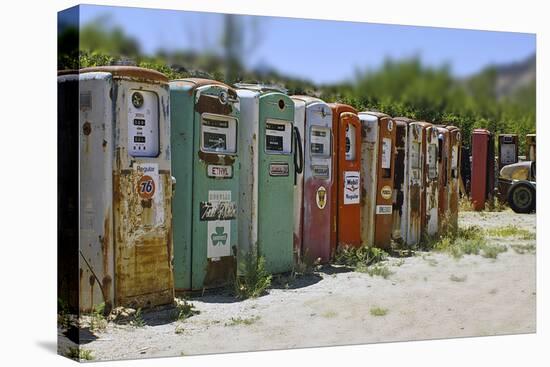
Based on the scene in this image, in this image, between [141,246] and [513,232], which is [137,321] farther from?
[513,232]

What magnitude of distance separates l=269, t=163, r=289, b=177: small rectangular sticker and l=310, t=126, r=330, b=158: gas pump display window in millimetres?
431

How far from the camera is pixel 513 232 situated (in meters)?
7.39

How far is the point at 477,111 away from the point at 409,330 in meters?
1.90

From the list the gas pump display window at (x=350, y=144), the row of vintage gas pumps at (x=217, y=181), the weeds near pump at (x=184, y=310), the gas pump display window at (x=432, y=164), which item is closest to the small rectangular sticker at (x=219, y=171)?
the row of vintage gas pumps at (x=217, y=181)

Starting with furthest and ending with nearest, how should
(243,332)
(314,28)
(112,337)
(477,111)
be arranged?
(477,111) → (314,28) → (243,332) → (112,337)

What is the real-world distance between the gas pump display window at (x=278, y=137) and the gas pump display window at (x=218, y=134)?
16.8 inches

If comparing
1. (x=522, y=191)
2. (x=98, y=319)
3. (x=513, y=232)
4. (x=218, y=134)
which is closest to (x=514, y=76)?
(x=522, y=191)

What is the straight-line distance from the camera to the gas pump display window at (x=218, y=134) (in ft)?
20.9

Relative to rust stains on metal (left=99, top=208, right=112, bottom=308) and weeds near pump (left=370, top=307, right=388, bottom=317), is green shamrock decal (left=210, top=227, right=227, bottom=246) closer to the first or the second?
rust stains on metal (left=99, top=208, right=112, bottom=308)

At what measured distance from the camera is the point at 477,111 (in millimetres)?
7297

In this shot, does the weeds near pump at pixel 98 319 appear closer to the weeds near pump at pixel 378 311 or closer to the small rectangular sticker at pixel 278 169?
the small rectangular sticker at pixel 278 169

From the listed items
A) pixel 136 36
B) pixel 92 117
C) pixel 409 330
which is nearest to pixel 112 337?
pixel 92 117

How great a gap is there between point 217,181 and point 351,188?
177 cm

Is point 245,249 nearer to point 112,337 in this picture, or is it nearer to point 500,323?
point 112,337
